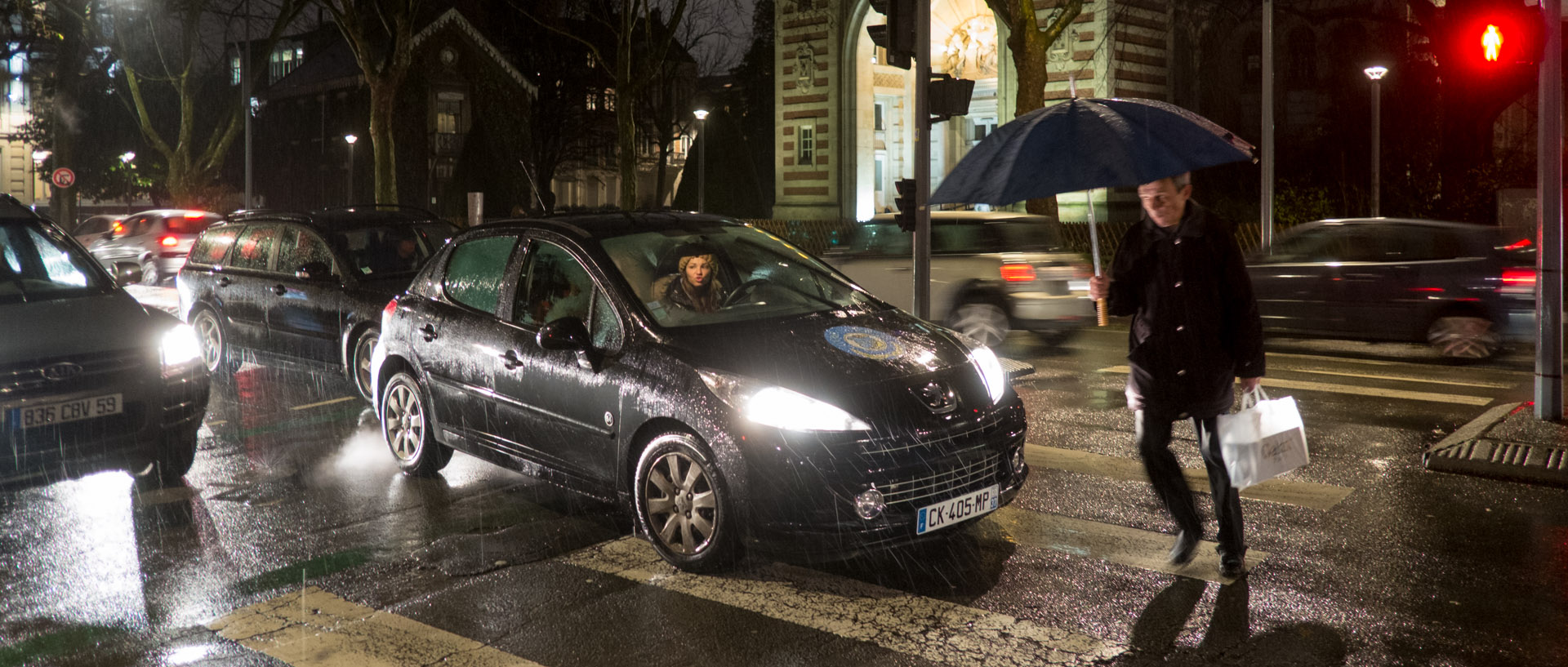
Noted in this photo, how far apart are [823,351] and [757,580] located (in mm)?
1051

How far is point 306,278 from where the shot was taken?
11.5 m

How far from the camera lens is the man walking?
5.43m

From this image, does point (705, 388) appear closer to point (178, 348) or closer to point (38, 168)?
point (178, 348)

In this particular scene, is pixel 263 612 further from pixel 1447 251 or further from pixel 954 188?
pixel 1447 251

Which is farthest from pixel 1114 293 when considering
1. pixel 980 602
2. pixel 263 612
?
pixel 263 612

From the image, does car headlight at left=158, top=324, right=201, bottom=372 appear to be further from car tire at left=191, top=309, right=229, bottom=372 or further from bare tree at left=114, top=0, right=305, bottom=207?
bare tree at left=114, top=0, right=305, bottom=207

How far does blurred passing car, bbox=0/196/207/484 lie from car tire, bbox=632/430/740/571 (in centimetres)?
300

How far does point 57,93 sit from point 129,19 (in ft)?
17.6

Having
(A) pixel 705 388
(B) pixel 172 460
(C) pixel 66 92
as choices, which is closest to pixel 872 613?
(A) pixel 705 388

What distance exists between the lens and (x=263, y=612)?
536cm

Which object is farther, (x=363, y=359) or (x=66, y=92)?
(x=66, y=92)

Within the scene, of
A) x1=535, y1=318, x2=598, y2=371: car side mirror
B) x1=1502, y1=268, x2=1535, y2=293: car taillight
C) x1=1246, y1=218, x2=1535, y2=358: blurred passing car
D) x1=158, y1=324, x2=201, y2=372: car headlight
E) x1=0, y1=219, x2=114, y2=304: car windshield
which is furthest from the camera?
x1=1246, y1=218, x2=1535, y2=358: blurred passing car

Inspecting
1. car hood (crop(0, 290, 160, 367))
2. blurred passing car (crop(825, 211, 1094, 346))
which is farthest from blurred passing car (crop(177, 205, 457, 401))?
blurred passing car (crop(825, 211, 1094, 346))

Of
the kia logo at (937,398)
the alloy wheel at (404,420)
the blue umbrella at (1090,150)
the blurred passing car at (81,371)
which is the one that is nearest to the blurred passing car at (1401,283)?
the blue umbrella at (1090,150)
